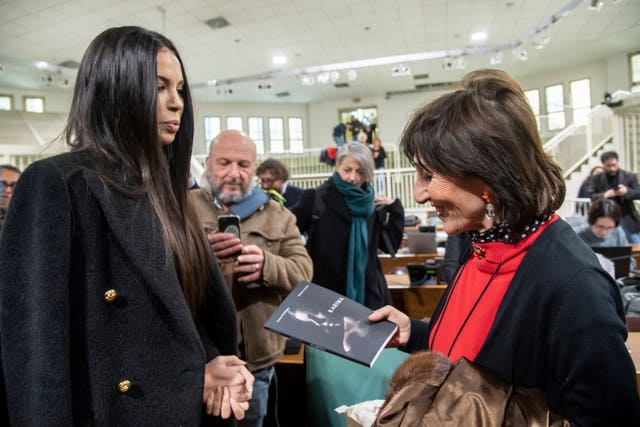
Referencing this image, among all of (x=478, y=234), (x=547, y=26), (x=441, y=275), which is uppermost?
(x=547, y=26)

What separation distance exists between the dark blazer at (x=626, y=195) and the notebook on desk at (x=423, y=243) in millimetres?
3332

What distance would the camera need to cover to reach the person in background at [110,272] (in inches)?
31.9

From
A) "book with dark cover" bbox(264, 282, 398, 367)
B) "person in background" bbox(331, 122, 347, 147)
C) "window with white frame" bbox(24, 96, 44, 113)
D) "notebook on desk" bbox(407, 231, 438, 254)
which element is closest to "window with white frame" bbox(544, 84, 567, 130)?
"person in background" bbox(331, 122, 347, 147)

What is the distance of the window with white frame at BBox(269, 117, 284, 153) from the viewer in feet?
61.8

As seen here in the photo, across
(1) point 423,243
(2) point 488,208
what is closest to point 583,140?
(1) point 423,243

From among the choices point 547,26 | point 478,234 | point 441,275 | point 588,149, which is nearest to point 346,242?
point 441,275

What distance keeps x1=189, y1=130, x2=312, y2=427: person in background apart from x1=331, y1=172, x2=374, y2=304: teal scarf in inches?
33.7

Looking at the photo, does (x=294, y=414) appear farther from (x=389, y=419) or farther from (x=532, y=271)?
(x=532, y=271)

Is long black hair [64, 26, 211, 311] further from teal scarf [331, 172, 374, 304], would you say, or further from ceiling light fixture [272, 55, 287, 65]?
ceiling light fixture [272, 55, 287, 65]

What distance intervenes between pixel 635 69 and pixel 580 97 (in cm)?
226

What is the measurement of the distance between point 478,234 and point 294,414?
4.81 ft

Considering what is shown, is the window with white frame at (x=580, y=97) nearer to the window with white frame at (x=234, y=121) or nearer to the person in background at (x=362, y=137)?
the person in background at (x=362, y=137)

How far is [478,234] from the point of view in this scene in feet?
3.40

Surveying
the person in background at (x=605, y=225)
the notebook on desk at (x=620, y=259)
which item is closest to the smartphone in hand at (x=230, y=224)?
the notebook on desk at (x=620, y=259)
